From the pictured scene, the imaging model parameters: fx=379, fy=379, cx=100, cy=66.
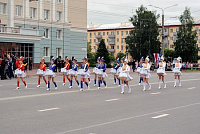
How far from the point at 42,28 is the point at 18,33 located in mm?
9908

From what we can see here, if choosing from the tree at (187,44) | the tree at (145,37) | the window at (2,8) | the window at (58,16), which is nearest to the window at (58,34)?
the window at (58,16)

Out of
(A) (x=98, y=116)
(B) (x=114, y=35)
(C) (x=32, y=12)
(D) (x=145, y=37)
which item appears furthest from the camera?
(B) (x=114, y=35)

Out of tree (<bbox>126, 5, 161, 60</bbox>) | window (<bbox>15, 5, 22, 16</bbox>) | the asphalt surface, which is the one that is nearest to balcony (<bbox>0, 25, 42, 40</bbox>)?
window (<bbox>15, 5, 22, 16</bbox>)

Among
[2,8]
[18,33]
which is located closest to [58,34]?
[2,8]

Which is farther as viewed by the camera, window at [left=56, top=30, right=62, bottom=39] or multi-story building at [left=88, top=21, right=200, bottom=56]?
multi-story building at [left=88, top=21, right=200, bottom=56]

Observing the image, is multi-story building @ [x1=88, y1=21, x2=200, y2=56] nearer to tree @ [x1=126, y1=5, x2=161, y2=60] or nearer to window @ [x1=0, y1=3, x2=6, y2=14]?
tree @ [x1=126, y1=5, x2=161, y2=60]

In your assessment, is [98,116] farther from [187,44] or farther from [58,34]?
[187,44]

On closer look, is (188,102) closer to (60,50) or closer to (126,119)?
(126,119)

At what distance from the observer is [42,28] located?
178ft

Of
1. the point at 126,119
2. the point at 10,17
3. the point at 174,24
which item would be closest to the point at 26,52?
the point at 10,17

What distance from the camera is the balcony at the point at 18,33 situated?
42941 mm

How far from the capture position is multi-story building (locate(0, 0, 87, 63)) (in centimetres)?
4516

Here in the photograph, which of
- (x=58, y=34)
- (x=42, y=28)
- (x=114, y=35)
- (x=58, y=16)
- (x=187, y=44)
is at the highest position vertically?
(x=114, y=35)

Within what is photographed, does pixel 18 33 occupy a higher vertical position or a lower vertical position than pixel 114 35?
lower
